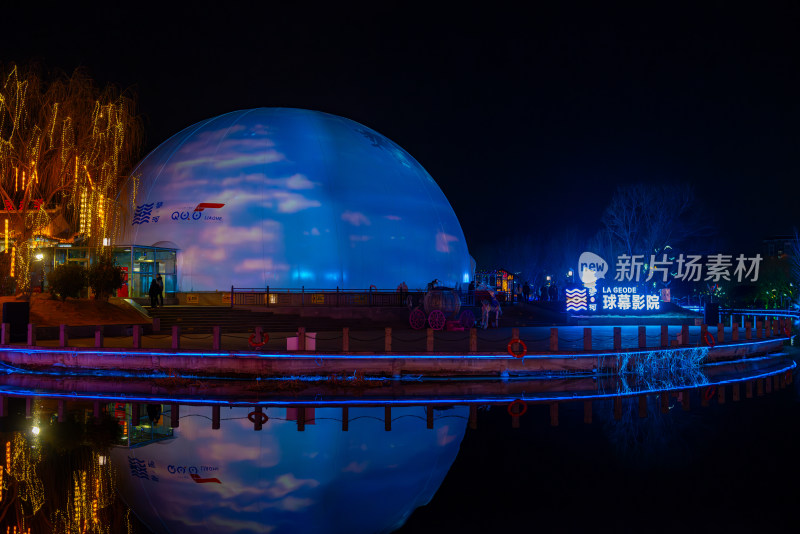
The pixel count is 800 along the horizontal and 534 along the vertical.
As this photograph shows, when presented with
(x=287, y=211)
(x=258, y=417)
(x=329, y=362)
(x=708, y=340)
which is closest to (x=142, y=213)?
(x=287, y=211)

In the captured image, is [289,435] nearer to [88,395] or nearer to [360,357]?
[360,357]

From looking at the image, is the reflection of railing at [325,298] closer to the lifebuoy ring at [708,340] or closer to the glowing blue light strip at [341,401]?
the lifebuoy ring at [708,340]

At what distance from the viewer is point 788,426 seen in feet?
42.5

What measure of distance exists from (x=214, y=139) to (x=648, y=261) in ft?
107

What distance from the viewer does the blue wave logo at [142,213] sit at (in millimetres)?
38500

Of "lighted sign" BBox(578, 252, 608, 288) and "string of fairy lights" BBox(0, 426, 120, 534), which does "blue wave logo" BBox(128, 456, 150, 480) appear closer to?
"string of fairy lights" BBox(0, 426, 120, 534)

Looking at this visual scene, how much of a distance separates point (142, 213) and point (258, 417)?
93.1 ft

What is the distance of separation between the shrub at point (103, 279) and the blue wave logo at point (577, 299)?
801 inches

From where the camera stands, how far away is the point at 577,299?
34.4m

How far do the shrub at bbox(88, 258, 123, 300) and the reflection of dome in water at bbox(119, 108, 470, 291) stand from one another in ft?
28.3

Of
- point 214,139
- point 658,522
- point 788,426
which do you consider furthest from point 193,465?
point 214,139

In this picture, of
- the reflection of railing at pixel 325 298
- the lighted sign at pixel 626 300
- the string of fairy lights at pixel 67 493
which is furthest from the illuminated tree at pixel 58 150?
the lighted sign at pixel 626 300

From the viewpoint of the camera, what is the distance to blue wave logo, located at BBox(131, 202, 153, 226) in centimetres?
3850

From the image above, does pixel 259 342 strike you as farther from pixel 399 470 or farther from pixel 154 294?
pixel 154 294
